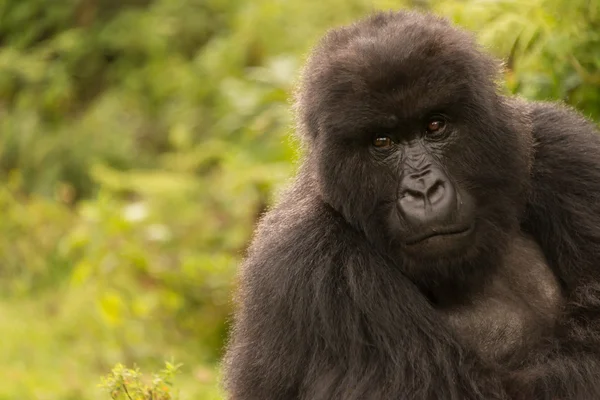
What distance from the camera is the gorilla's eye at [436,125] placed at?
2.86 meters

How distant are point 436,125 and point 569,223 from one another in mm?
617

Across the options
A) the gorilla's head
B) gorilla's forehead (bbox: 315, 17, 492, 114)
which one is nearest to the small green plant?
the gorilla's head

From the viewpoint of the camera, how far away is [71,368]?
5438mm

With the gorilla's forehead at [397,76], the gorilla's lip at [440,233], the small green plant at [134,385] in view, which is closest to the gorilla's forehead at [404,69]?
the gorilla's forehead at [397,76]

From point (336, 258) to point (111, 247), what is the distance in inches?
120

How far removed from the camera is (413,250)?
2842 millimetres

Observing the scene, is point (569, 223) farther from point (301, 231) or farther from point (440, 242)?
point (301, 231)

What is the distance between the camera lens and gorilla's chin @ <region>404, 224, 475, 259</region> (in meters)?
2.78

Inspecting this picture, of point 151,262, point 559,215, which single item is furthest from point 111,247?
point 559,215

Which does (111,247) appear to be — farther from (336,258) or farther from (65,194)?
(336,258)

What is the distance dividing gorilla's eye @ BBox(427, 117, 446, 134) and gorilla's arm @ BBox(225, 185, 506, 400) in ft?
1.32

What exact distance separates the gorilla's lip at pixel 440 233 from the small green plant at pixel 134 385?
0.89 m

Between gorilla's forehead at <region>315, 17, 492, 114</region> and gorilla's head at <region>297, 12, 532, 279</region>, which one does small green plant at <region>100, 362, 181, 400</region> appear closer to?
gorilla's head at <region>297, 12, 532, 279</region>

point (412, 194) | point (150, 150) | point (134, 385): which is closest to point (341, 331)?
point (412, 194)
